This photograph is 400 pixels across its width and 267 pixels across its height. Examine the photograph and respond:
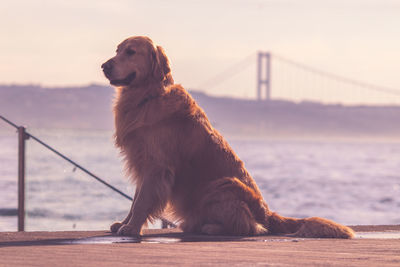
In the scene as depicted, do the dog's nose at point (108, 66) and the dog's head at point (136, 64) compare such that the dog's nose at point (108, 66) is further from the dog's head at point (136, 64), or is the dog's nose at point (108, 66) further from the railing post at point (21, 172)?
the railing post at point (21, 172)

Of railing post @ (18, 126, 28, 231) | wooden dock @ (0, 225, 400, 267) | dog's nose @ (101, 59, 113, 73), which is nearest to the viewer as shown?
wooden dock @ (0, 225, 400, 267)

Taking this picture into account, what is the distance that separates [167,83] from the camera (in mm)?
3834

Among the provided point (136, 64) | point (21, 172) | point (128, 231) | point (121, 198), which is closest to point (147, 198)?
point (128, 231)

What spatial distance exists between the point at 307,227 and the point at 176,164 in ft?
2.31

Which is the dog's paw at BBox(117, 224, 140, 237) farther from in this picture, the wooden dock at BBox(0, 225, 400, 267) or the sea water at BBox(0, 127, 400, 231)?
the sea water at BBox(0, 127, 400, 231)

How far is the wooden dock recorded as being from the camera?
2.56 m

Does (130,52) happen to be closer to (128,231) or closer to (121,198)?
(128,231)

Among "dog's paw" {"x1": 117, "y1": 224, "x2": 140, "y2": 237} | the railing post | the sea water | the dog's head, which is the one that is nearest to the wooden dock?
"dog's paw" {"x1": 117, "y1": 224, "x2": 140, "y2": 237}

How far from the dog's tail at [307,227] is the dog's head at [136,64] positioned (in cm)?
89

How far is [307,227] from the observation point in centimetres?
367

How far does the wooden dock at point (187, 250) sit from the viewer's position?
2559 millimetres

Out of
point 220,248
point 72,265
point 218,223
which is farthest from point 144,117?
point 72,265

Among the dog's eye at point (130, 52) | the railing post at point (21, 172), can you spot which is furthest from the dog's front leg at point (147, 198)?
the railing post at point (21, 172)

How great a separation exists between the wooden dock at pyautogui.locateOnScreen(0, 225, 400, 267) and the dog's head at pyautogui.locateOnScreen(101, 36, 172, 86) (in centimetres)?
77
